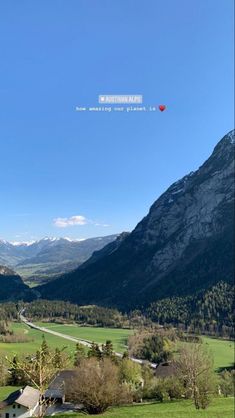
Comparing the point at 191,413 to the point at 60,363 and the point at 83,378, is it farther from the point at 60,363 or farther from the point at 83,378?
the point at 60,363

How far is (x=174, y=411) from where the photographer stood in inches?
1796

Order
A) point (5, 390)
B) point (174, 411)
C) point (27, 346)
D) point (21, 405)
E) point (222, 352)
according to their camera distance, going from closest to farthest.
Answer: point (174, 411)
point (21, 405)
point (27, 346)
point (5, 390)
point (222, 352)

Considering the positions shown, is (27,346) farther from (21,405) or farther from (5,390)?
(5,390)

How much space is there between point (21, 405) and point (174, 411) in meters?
16.7

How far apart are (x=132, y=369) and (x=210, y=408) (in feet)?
78.7

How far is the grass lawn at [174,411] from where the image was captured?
4259 cm

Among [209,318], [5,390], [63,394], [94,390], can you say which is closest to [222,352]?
[209,318]

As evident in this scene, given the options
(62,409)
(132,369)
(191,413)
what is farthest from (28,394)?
Result: (132,369)

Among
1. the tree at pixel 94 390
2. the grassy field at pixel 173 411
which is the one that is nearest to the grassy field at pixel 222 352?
the grassy field at pixel 173 411

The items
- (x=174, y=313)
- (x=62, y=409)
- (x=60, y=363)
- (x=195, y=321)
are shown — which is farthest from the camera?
(x=174, y=313)

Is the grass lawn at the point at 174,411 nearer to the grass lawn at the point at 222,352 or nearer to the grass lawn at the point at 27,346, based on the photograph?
the grass lawn at the point at 27,346

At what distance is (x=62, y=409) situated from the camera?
50.9 metres

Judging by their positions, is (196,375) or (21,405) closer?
(21,405)

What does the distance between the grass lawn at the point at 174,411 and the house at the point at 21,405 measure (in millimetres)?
5571
